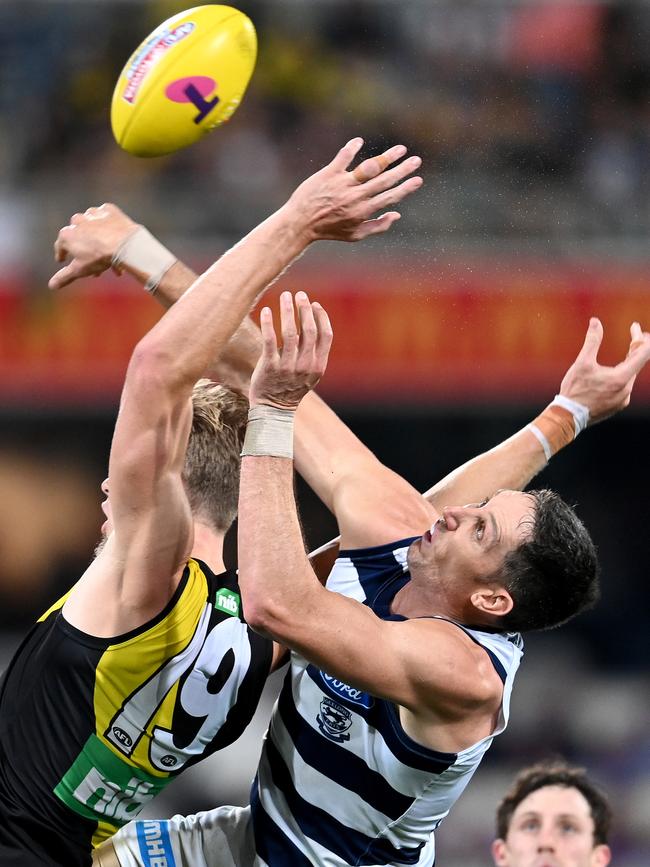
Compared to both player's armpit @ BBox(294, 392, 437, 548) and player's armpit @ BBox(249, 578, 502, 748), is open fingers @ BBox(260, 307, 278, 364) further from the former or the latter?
player's armpit @ BBox(294, 392, 437, 548)

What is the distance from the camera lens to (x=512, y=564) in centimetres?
372

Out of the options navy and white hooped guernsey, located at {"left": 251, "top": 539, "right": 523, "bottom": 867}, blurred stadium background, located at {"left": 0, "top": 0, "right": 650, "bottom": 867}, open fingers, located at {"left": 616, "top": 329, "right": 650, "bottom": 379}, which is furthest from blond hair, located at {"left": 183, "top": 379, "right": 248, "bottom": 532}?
blurred stadium background, located at {"left": 0, "top": 0, "right": 650, "bottom": 867}

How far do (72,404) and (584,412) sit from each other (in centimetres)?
770

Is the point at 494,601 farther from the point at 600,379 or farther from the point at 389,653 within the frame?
the point at 600,379

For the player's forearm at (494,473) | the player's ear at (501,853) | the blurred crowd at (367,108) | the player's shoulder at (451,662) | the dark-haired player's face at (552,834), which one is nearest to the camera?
the player's shoulder at (451,662)

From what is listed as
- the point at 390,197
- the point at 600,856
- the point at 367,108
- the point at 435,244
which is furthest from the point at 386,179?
the point at 367,108

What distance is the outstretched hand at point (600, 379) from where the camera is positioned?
470cm

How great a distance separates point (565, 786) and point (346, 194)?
2.65 metres

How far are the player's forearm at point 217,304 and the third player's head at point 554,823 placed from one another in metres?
2.55

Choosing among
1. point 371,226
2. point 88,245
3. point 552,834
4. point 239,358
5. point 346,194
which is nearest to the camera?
point 346,194

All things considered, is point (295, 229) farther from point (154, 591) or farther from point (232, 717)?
point (232, 717)

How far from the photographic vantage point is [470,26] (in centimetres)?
1217

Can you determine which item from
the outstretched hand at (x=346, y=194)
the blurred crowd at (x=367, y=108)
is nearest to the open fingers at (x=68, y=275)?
the outstretched hand at (x=346, y=194)

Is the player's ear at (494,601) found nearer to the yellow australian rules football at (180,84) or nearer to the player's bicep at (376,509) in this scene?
the player's bicep at (376,509)
